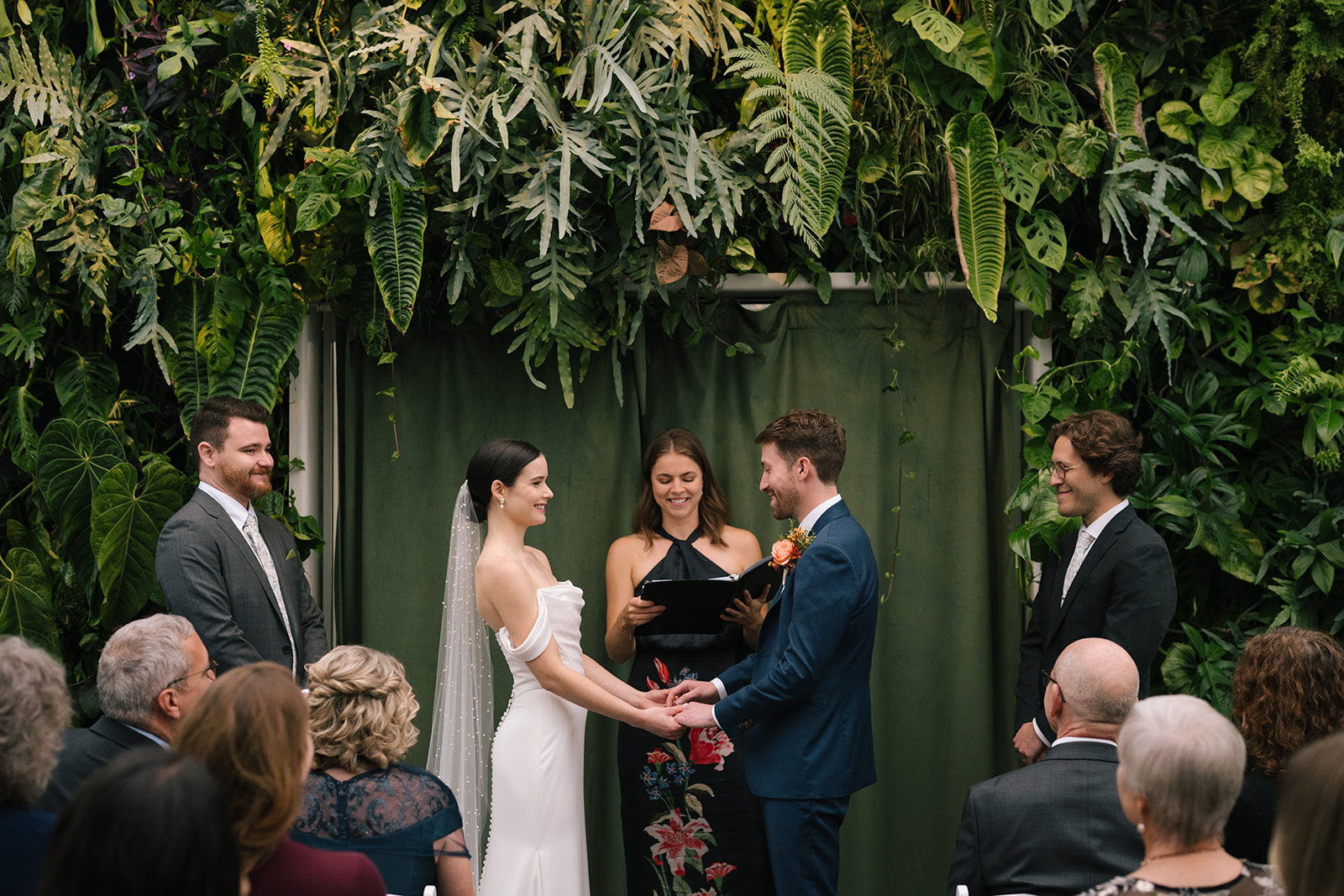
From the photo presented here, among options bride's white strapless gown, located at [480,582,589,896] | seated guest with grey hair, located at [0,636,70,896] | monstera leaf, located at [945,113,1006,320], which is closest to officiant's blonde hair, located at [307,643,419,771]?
seated guest with grey hair, located at [0,636,70,896]

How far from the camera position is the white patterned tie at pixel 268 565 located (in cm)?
336

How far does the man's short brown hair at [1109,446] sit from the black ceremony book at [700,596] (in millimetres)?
974

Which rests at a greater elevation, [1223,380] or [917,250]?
[917,250]

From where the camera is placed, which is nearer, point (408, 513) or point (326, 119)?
point (326, 119)

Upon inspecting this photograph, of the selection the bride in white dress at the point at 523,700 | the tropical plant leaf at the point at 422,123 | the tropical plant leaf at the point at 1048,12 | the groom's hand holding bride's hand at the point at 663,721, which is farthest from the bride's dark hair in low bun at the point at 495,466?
the tropical plant leaf at the point at 1048,12

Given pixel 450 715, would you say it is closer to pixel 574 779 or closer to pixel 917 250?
pixel 574 779

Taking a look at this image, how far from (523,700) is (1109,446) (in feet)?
6.14

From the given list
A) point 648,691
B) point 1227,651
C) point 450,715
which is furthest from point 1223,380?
point 450,715

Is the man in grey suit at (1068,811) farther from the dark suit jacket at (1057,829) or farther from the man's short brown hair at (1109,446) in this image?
the man's short brown hair at (1109,446)

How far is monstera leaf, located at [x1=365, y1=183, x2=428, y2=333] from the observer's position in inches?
142

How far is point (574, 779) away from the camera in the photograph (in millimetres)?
3260

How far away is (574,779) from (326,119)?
237 cm

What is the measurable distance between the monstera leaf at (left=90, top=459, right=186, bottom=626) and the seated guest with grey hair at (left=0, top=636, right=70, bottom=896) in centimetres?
170

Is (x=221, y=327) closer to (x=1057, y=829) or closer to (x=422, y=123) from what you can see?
(x=422, y=123)
